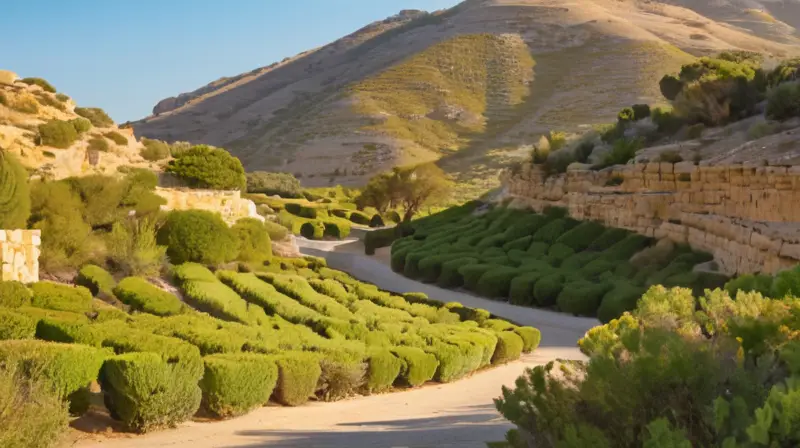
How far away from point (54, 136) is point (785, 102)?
21901mm

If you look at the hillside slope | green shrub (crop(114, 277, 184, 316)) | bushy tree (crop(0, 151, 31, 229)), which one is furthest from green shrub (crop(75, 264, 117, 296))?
the hillside slope

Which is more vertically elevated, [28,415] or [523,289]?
[28,415]

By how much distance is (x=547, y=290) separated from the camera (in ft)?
64.6

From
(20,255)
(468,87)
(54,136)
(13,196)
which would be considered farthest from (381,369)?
(468,87)

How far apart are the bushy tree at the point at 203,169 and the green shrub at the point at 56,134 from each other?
570 centimetres

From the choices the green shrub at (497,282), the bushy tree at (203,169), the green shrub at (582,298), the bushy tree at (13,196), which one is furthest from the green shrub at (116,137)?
the green shrub at (582,298)

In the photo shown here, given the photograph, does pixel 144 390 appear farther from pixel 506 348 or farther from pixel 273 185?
pixel 273 185

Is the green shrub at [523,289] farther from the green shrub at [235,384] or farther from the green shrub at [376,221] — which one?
the green shrub at [376,221]

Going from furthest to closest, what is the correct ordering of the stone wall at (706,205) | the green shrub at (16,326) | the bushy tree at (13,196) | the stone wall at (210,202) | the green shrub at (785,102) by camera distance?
the green shrub at (785,102), the stone wall at (210,202), the stone wall at (706,205), the bushy tree at (13,196), the green shrub at (16,326)

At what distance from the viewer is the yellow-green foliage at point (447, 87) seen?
89625mm

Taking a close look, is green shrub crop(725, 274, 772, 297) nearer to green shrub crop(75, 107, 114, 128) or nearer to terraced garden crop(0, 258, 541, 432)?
terraced garden crop(0, 258, 541, 432)

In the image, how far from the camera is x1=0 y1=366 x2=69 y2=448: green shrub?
6.24 m

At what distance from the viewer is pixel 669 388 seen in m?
4.60

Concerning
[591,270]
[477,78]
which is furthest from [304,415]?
[477,78]
